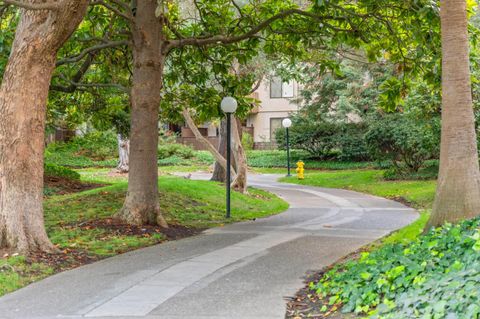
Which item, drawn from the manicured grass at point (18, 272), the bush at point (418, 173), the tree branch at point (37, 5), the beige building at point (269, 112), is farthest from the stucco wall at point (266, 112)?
the manicured grass at point (18, 272)

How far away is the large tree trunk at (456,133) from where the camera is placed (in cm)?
738

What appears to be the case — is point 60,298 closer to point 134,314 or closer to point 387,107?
point 134,314

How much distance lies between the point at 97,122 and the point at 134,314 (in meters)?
13.5

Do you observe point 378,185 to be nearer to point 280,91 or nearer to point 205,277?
point 205,277

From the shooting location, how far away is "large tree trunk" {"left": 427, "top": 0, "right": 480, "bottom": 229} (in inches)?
291

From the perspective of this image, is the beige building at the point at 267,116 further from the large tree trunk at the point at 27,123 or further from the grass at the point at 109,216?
the large tree trunk at the point at 27,123

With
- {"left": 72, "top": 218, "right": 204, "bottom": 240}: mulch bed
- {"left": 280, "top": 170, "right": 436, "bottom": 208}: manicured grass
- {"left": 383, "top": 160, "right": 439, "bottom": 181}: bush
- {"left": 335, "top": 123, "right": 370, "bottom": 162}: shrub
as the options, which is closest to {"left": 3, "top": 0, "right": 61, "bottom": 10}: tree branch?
{"left": 72, "top": 218, "right": 204, "bottom": 240}: mulch bed

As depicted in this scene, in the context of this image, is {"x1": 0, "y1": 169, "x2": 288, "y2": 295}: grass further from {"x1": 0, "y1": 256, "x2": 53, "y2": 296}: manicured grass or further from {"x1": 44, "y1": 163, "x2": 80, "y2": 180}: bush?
{"x1": 44, "y1": 163, "x2": 80, "y2": 180}: bush

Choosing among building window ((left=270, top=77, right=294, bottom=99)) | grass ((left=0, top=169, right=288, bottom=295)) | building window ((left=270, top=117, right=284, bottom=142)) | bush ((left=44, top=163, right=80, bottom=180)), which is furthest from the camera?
building window ((left=270, top=117, right=284, bottom=142))

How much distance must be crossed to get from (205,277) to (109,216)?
5500mm

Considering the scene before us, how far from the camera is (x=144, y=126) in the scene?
11.7m

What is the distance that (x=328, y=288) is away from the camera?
21.6ft

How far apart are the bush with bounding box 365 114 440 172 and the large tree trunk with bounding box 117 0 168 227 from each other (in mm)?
13280

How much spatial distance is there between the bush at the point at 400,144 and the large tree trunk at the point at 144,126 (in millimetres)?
13280
